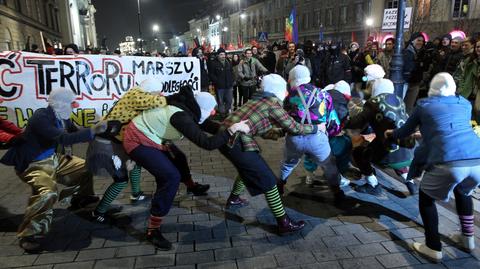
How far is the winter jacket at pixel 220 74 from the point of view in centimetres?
1002

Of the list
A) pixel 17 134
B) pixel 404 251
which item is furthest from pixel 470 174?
pixel 17 134

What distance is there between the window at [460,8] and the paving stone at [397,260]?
104 feet

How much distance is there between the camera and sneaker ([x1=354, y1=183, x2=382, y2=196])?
184 inches

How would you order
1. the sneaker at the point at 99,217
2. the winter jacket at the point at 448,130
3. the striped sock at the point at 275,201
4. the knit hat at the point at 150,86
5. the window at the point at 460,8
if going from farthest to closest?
1. the window at the point at 460,8
2. the sneaker at the point at 99,217
3. the knit hat at the point at 150,86
4. the striped sock at the point at 275,201
5. the winter jacket at the point at 448,130

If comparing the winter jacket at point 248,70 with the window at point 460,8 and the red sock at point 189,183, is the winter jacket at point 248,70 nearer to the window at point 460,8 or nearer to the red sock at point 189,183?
the red sock at point 189,183

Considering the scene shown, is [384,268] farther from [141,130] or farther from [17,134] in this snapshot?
[17,134]

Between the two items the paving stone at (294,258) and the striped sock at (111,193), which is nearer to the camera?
the paving stone at (294,258)

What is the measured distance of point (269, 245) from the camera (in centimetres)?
347

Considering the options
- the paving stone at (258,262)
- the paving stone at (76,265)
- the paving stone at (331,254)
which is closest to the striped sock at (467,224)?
the paving stone at (331,254)

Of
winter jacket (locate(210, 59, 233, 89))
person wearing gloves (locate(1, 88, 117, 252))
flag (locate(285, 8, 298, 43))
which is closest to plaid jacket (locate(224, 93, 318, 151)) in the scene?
person wearing gloves (locate(1, 88, 117, 252))

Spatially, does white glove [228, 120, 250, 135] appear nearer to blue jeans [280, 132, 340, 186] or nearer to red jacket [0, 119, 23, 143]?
blue jeans [280, 132, 340, 186]

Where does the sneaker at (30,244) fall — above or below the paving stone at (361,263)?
above

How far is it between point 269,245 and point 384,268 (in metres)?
1.05

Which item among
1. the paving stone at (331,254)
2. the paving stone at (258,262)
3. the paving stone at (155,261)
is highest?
the paving stone at (155,261)
